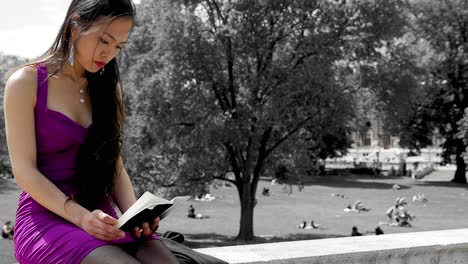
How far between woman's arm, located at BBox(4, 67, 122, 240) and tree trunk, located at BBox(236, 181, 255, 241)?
20.1 meters

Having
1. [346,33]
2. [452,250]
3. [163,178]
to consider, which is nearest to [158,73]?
[163,178]

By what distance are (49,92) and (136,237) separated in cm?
71

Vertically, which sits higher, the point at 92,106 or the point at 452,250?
the point at 92,106

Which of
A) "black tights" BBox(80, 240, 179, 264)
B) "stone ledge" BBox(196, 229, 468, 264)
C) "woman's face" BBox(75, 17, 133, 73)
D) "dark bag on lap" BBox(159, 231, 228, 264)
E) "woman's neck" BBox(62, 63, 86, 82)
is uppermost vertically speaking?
"woman's face" BBox(75, 17, 133, 73)

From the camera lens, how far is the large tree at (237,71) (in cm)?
2108

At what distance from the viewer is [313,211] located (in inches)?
1267

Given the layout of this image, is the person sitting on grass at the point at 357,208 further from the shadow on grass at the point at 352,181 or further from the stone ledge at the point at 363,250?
the stone ledge at the point at 363,250

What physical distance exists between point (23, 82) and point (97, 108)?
15.3 inches

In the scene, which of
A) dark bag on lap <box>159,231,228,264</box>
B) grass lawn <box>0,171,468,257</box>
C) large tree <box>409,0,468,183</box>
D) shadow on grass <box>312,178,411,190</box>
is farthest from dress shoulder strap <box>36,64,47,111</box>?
shadow on grass <box>312,178,411,190</box>

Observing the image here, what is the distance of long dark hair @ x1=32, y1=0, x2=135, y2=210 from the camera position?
2838mm

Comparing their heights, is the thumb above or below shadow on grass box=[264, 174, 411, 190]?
above

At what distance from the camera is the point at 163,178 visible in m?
22.8

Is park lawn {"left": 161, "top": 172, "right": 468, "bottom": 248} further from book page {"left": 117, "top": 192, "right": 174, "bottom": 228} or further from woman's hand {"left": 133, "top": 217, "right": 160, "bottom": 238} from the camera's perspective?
book page {"left": 117, "top": 192, "right": 174, "bottom": 228}

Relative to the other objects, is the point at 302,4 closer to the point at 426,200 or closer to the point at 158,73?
the point at 158,73
